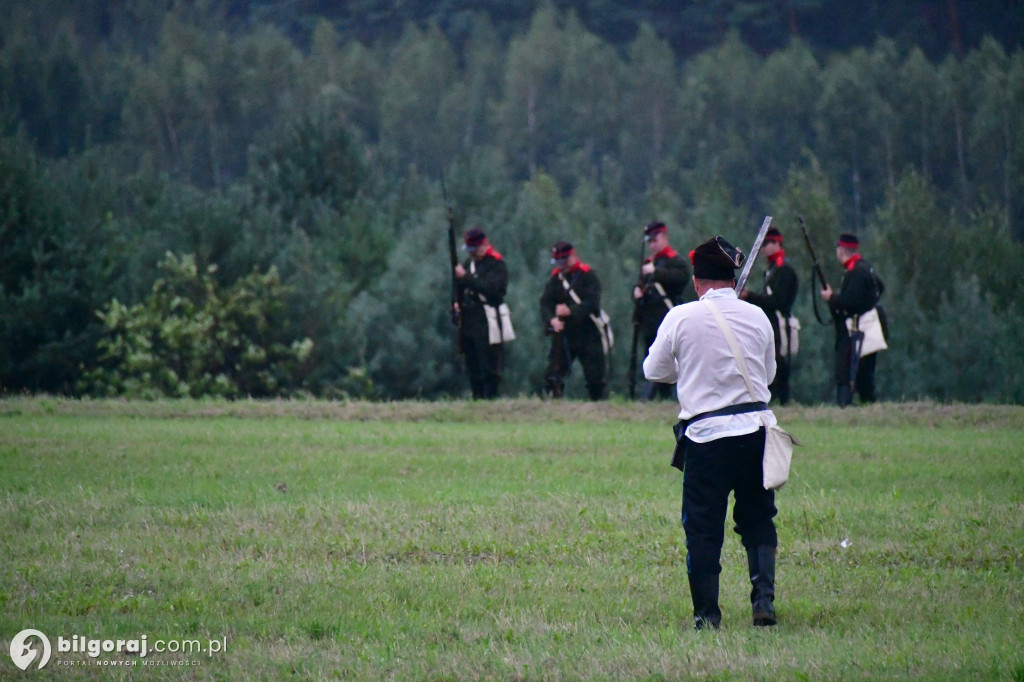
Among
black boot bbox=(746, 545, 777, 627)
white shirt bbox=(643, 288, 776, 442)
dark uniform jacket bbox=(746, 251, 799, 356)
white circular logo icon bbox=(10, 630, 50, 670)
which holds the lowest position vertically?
white circular logo icon bbox=(10, 630, 50, 670)

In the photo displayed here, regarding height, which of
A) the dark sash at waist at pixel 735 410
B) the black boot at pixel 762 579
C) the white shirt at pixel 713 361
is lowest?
the black boot at pixel 762 579

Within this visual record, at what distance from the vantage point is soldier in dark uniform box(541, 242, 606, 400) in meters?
18.1

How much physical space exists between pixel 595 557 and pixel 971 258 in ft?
134

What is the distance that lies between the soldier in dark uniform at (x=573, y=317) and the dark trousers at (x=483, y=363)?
0.72 meters

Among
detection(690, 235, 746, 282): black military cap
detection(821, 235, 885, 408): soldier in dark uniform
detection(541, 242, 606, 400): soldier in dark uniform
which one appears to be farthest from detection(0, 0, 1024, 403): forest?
detection(690, 235, 746, 282): black military cap

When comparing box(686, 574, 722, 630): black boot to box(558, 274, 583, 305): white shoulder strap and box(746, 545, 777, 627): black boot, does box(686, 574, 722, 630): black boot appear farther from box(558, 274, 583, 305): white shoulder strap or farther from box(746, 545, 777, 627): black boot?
box(558, 274, 583, 305): white shoulder strap

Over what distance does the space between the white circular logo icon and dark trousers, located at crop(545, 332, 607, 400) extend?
12172 mm

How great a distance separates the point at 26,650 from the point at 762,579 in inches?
136

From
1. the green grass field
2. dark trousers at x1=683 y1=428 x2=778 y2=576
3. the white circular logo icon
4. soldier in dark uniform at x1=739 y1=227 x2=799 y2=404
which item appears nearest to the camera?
the white circular logo icon

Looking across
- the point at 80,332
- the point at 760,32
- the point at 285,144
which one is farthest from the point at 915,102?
the point at 80,332

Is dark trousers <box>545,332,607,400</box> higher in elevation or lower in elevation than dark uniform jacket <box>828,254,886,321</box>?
lower

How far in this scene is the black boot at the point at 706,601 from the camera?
6.71m

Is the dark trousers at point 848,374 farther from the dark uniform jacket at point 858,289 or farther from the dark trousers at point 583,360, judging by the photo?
the dark trousers at point 583,360

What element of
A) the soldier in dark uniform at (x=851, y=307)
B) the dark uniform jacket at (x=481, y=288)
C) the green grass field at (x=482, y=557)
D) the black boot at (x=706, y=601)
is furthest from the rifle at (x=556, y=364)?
the black boot at (x=706, y=601)
